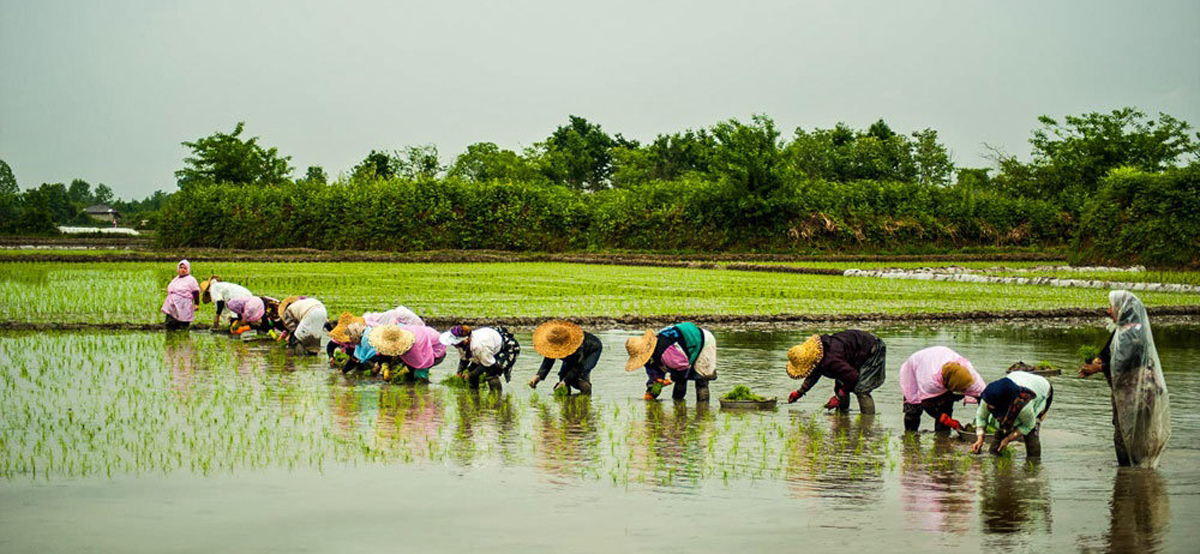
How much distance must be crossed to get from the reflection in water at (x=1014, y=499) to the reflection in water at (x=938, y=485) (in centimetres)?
11

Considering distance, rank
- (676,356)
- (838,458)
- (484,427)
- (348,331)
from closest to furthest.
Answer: (838,458), (484,427), (676,356), (348,331)

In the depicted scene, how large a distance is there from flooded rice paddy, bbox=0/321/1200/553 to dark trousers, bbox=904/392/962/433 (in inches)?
7.9

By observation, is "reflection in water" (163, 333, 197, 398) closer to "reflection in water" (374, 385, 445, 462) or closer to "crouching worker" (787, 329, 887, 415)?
"reflection in water" (374, 385, 445, 462)

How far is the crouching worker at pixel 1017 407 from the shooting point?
9.52m

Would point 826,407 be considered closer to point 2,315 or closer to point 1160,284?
point 2,315

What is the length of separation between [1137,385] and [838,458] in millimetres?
2314

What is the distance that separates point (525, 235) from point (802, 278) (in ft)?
68.1

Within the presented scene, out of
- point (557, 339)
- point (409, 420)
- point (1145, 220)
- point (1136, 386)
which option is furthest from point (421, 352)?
point (1145, 220)

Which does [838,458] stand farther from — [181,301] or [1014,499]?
[181,301]

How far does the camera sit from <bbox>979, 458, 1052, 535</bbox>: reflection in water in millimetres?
7695

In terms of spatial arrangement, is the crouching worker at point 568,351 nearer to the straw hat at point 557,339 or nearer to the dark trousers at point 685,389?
the straw hat at point 557,339

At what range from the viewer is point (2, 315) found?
20844 mm

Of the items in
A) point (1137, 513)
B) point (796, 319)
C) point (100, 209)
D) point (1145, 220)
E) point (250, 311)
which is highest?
point (100, 209)

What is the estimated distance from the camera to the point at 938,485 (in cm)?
883
